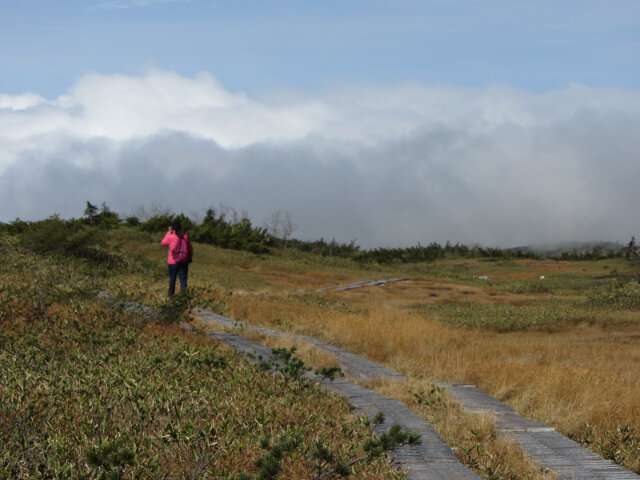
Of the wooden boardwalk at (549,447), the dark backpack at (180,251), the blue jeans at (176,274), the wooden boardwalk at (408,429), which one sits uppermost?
the dark backpack at (180,251)

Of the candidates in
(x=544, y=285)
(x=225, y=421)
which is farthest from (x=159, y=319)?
(x=544, y=285)

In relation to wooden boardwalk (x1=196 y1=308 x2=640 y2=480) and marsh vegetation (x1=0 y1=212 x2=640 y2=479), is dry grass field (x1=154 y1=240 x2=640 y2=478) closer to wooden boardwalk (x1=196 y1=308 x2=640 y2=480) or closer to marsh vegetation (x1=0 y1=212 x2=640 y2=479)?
marsh vegetation (x1=0 y1=212 x2=640 y2=479)

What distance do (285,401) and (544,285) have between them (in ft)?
118

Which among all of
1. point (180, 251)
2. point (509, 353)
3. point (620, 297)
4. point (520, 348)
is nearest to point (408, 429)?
point (509, 353)

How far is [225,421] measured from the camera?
3.59 m

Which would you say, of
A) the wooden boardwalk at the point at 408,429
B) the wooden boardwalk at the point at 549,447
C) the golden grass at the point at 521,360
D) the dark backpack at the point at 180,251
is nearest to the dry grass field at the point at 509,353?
the golden grass at the point at 521,360

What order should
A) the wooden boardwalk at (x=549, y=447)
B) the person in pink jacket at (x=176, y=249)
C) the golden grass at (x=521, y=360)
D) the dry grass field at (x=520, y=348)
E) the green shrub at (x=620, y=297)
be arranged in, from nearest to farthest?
the wooden boardwalk at (x=549, y=447) < the dry grass field at (x=520, y=348) < the golden grass at (x=521, y=360) < the person in pink jacket at (x=176, y=249) < the green shrub at (x=620, y=297)

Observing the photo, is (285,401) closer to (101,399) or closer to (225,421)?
(225,421)

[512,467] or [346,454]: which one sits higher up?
[346,454]

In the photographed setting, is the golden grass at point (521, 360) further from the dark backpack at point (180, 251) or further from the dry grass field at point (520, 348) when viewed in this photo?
the dark backpack at point (180, 251)

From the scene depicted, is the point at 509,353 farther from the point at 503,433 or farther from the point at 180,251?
the point at 180,251


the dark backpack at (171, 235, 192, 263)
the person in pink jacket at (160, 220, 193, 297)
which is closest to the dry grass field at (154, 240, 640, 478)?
the person in pink jacket at (160, 220, 193, 297)

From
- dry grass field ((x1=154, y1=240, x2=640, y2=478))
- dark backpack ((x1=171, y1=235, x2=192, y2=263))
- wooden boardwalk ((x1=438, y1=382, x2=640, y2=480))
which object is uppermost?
dark backpack ((x1=171, y1=235, x2=192, y2=263))

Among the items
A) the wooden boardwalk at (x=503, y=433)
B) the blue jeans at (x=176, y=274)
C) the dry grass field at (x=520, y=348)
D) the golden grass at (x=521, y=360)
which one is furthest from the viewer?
the blue jeans at (x=176, y=274)
